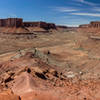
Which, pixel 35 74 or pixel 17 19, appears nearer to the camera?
pixel 35 74

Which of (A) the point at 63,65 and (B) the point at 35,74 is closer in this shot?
(B) the point at 35,74

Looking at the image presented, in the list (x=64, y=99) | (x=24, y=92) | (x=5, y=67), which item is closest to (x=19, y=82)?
(x=24, y=92)

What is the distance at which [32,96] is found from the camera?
847 centimetres

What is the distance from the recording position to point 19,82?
A: 10.8 m

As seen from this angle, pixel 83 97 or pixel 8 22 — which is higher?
pixel 8 22

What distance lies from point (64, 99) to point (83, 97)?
1.56 m

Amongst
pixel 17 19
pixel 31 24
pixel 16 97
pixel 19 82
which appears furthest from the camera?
pixel 31 24

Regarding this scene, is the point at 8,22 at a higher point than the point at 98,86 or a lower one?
higher

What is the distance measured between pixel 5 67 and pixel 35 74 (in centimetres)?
559

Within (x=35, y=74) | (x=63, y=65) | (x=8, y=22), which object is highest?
(x=8, y=22)

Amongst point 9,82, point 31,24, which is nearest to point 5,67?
point 9,82

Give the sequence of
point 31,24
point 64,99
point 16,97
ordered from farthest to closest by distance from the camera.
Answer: point 31,24 < point 64,99 < point 16,97

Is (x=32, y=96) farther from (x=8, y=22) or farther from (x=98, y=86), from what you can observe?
(x=8, y=22)

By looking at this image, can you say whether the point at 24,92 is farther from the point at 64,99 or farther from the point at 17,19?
the point at 17,19
